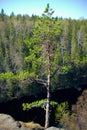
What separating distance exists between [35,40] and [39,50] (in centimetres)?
62

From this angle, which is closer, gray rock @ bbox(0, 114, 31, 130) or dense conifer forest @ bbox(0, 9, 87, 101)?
gray rock @ bbox(0, 114, 31, 130)

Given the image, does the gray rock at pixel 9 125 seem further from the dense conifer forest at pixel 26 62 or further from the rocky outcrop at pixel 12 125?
the dense conifer forest at pixel 26 62

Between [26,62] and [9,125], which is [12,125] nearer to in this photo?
[9,125]

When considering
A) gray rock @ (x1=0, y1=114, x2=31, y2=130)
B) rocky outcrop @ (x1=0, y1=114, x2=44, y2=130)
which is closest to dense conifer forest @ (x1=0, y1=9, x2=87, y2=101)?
rocky outcrop @ (x1=0, y1=114, x2=44, y2=130)

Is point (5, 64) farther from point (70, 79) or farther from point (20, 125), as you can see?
point (20, 125)

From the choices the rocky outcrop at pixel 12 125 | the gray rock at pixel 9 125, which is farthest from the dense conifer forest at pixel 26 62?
the gray rock at pixel 9 125

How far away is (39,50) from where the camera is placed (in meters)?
17.2

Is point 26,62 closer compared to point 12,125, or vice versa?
point 12,125

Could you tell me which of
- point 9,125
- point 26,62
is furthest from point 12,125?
point 26,62

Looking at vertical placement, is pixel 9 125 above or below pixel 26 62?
above

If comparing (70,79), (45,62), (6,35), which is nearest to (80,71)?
(70,79)

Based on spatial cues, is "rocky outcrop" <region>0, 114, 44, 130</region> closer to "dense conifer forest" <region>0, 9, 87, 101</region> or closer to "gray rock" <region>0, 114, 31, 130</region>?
"gray rock" <region>0, 114, 31, 130</region>

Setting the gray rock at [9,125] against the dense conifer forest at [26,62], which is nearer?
the gray rock at [9,125]

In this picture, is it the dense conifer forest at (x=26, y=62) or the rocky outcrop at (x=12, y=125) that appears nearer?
the rocky outcrop at (x=12, y=125)
